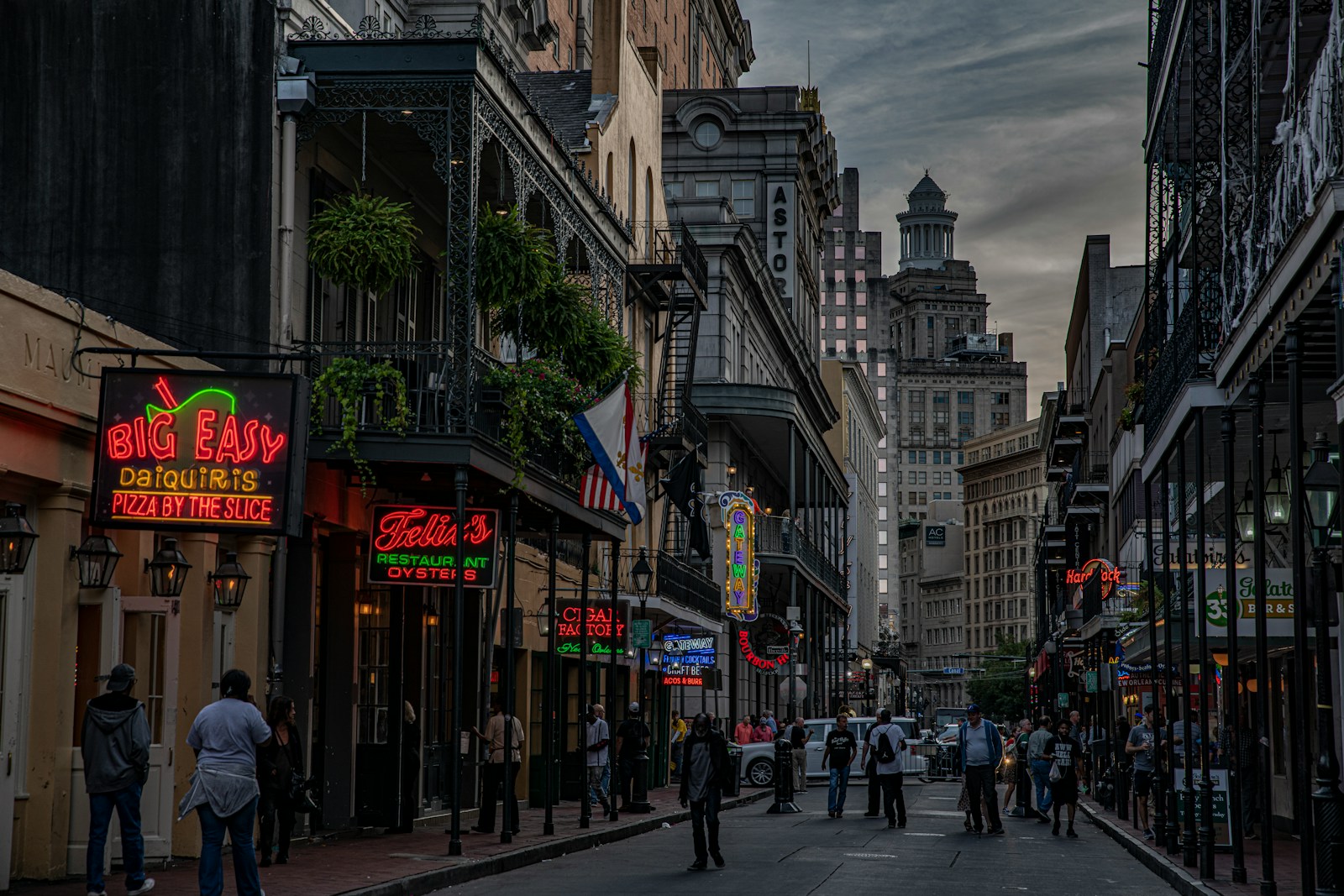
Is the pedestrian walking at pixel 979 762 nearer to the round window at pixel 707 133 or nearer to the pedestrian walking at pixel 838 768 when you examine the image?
the pedestrian walking at pixel 838 768

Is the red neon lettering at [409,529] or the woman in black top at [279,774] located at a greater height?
the red neon lettering at [409,529]

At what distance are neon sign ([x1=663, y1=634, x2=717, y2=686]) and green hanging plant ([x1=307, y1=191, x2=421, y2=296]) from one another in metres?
18.5

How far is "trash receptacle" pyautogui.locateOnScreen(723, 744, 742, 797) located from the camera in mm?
37594

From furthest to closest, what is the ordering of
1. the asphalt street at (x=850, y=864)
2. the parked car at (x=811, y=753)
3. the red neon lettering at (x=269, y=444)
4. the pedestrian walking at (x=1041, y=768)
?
the parked car at (x=811, y=753), the pedestrian walking at (x=1041, y=768), the asphalt street at (x=850, y=864), the red neon lettering at (x=269, y=444)

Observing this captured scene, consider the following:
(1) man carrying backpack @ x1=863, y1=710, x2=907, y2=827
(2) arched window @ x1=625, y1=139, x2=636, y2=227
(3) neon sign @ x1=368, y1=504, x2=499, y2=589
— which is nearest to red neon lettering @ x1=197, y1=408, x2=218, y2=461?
(3) neon sign @ x1=368, y1=504, x2=499, y2=589

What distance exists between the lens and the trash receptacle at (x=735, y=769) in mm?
37594

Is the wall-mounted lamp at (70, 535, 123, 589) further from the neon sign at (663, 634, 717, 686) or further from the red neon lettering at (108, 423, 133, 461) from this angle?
the neon sign at (663, 634, 717, 686)

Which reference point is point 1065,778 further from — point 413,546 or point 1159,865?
point 413,546

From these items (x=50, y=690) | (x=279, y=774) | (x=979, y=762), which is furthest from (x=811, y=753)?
(x=50, y=690)

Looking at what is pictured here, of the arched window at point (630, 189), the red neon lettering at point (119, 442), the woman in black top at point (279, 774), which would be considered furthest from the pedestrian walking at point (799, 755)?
the red neon lettering at point (119, 442)

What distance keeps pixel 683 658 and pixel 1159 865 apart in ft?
59.4

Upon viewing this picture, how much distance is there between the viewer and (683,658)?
1431 inches

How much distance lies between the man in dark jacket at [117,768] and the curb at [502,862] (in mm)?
1706

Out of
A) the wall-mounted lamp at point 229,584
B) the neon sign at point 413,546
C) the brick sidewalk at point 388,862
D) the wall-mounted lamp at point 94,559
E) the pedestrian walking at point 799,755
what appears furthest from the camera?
the pedestrian walking at point 799,755
